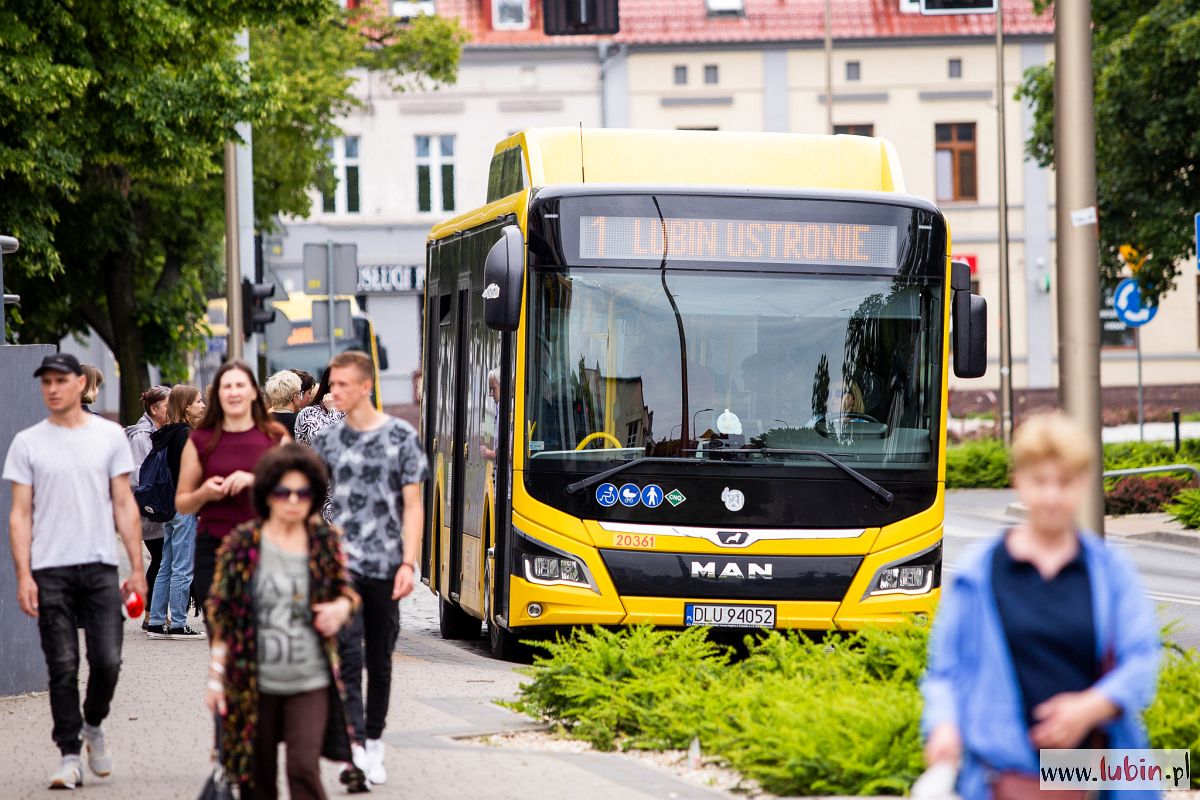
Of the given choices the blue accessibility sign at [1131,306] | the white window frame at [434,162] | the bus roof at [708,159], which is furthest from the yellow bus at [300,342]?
the bus roof at [708,159]

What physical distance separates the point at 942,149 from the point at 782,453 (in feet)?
143

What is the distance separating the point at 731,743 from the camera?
8.20 metres

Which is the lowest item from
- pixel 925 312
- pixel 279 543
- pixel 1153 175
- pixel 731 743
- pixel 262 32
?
pixel 731 743

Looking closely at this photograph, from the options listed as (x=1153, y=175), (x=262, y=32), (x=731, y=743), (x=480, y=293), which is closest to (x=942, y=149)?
(x=262, y=32)

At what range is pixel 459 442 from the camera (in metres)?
14.3

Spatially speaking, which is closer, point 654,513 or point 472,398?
point 654,513

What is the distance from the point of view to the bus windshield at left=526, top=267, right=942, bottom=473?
11.8 meters

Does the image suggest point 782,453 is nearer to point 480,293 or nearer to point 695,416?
point 695,416

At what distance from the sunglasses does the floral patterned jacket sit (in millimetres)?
121

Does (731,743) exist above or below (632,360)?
below

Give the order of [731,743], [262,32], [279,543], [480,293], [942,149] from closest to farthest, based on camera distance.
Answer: [279,543] < [731,743] < [480,293] < [262,32] < [942,149]

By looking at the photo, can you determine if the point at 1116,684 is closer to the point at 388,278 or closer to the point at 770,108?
the point at 770,108

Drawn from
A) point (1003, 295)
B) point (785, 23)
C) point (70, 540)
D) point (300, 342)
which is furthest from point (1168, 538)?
point (785, 23)

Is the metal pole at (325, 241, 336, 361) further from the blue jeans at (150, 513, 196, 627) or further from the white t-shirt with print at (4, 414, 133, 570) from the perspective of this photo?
the white t-shirt with print at (4, 414, 133, 570)
